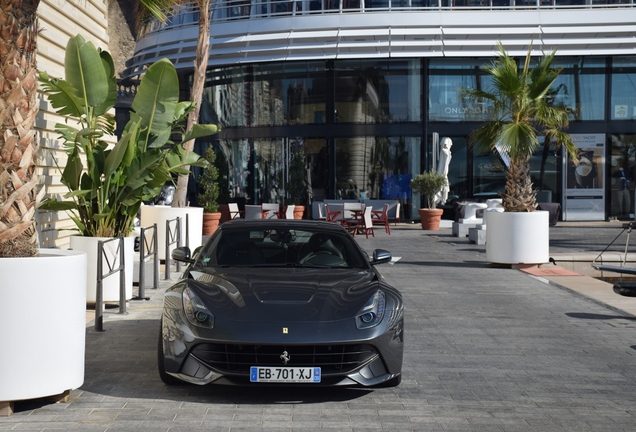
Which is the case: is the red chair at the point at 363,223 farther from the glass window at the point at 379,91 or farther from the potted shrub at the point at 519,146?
A: the potted shrub at the point at 519,146

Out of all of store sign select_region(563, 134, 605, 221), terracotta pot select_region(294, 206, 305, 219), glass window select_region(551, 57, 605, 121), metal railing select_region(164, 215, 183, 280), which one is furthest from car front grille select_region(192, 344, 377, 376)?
glass window select_region(551, 57, 605, 121)

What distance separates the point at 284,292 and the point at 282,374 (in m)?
0.84

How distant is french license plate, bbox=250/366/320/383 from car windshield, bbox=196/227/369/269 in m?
1.74

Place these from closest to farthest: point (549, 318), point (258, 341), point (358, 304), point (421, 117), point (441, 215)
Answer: point (258, 341)
point (358, 304)
point (549, 318)
point (441, 215)
point (421, 117)

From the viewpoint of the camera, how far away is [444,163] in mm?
31422

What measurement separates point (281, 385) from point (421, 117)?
27.7m

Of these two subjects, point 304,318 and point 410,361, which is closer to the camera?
point 304,318

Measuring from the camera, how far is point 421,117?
3400cm

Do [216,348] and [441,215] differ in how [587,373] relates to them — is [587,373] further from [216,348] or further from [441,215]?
[441,215]

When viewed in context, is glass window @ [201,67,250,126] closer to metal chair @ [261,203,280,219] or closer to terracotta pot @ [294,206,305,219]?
terracotta pot @ [294,206,305,219]

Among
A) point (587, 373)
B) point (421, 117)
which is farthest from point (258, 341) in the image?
point (421, 117)

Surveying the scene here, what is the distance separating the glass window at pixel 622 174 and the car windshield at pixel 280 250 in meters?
27.2

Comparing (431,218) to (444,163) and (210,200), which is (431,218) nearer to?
(444,163)

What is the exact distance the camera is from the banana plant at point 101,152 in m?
12.7
